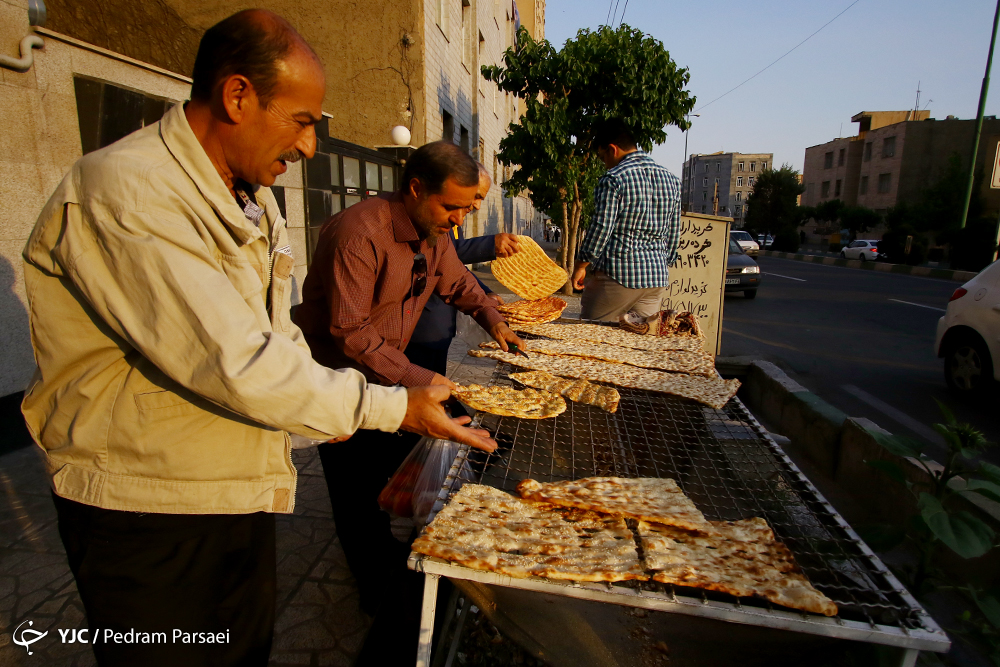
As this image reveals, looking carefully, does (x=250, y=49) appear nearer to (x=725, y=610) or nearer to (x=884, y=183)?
(x=725, y=610)

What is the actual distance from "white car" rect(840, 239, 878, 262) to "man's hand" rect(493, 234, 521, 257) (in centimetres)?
3481

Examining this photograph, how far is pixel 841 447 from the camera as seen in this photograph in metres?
4.09

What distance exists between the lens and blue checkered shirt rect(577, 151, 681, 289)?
13.0ft

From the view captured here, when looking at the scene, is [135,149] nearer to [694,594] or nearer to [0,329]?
[694,594]

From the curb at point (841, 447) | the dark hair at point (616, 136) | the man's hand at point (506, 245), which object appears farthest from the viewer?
the dark hair at point (616, 136)

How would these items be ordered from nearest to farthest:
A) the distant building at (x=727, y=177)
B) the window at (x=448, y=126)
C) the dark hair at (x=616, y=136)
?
1. the dark hair at (x=616, y=136)
2. the window at (x=448, y=126)
3. the distant building at (x=727, y=177)

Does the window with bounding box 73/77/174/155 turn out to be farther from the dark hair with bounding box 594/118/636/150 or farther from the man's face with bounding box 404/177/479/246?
the dark hair with bounding box 594/118/636/150

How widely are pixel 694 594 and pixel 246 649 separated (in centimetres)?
132

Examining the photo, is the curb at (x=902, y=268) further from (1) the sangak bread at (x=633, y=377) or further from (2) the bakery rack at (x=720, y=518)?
(2) the bakery rack at (x=720, y=518)

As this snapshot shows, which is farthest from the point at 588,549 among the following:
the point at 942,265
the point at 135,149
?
the point at 942,265

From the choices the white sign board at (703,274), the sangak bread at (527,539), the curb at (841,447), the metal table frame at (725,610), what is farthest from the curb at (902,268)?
the sangak bread at (527,539)

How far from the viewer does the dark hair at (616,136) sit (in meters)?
4.15

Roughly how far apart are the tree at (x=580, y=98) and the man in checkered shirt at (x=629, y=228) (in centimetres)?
587

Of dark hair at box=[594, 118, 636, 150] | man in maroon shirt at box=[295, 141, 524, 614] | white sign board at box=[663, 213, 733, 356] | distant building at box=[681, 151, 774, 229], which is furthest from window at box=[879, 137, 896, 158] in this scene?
man in maroon shirt at box=[295, 141, 524, 614]
